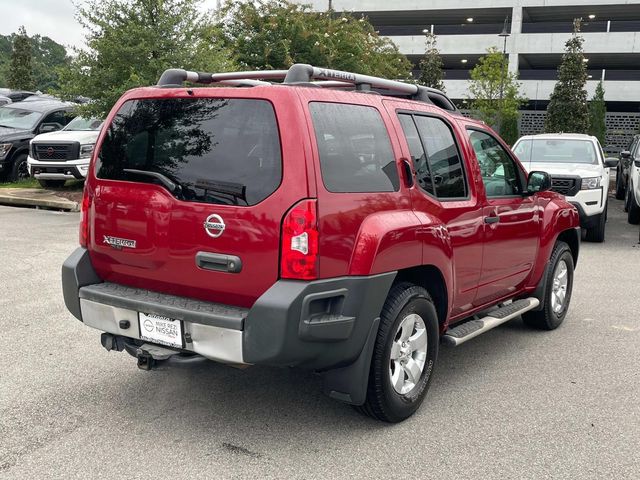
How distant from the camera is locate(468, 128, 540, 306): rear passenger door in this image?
4750 millimetres

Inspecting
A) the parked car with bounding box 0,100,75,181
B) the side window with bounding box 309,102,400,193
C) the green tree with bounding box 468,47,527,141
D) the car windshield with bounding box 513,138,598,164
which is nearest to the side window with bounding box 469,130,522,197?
the side window with bounding box 309,102,400,193

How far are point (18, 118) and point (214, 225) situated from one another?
15435 millimetres

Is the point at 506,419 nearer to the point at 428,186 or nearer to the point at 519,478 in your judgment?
the point at 519,478

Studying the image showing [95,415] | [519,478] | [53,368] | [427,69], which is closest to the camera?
[519,478]

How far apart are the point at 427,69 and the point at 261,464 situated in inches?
1450

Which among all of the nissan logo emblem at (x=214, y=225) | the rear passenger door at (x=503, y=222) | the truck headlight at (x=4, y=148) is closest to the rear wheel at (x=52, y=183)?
the truck headlight at (x=4, y=148)

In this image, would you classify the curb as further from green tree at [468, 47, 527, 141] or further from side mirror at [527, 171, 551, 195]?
green tree at [468, 47, 527, 141]

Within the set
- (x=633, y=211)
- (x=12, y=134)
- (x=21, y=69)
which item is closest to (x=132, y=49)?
(x=12, y=134)

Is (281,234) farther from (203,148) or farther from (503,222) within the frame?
(503,222)

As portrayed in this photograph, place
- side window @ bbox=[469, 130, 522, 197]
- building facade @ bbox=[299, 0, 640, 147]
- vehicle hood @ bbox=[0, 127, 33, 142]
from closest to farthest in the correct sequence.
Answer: side window @ bbox=[469, 130, 522, 197] → vehicle hood @ bbox=[0, 127, 33, 142] → building facade @ bbox=[299, 0, 640, 147]

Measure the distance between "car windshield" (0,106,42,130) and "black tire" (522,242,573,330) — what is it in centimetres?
1422

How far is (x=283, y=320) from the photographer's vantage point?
315 cm

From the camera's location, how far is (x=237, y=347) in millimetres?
3264

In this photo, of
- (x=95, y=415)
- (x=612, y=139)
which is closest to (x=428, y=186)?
(x=95, y=415)
